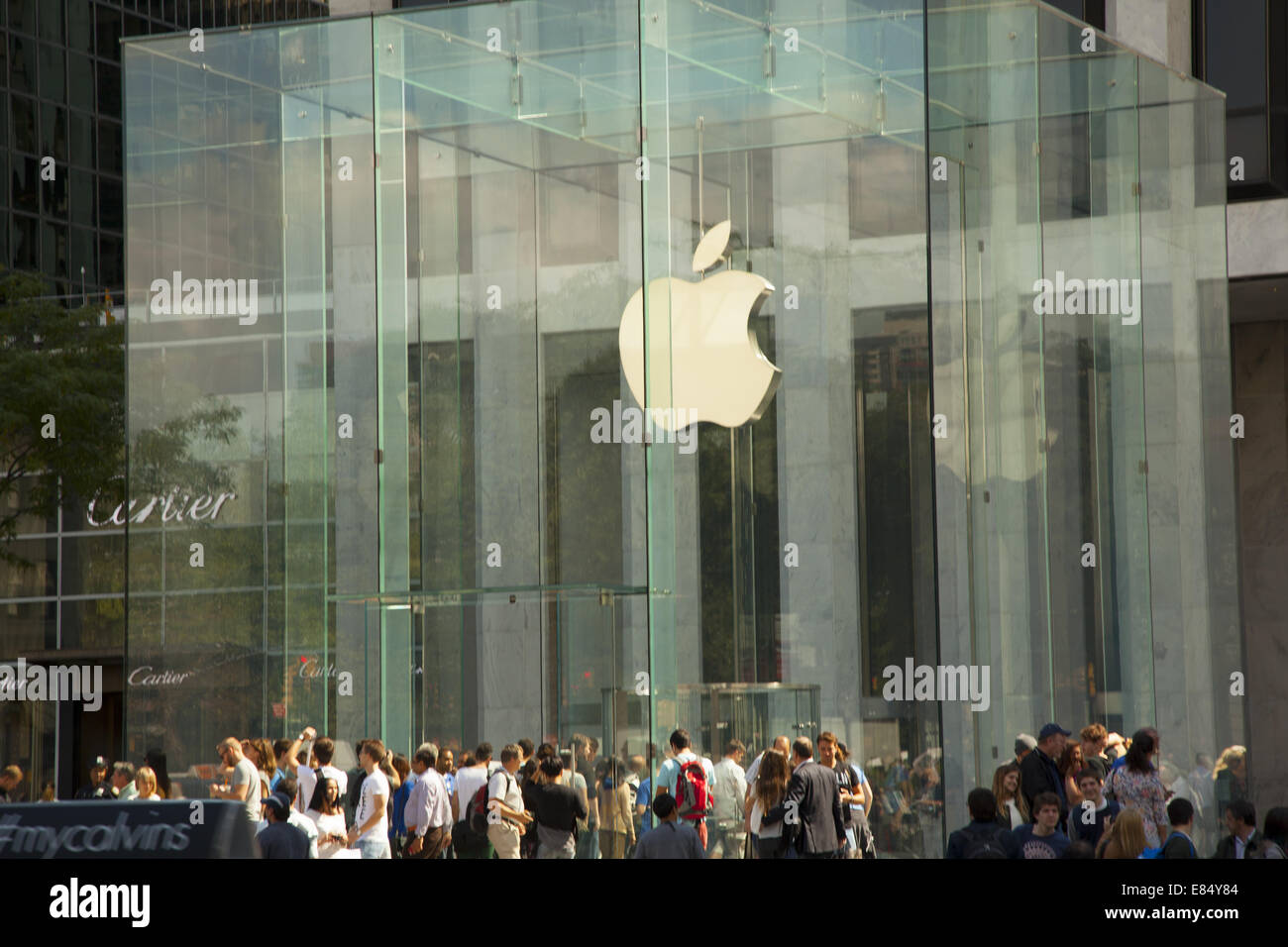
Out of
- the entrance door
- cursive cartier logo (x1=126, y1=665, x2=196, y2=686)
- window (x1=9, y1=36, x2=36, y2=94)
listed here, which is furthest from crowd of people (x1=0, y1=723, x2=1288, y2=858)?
window (x1=9, y1=36, x2=36, y2=94)

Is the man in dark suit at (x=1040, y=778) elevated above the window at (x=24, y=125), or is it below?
below

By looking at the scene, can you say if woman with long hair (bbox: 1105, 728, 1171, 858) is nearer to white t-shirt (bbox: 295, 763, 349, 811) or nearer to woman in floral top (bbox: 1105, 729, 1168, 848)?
woman in floral top (bbox: 1105, 729, 1168, 848)

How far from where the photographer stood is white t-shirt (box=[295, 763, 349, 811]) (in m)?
14.5

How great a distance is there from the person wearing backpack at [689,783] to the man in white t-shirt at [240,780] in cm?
340

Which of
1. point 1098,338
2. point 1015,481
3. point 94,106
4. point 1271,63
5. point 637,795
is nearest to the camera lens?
point 637,795

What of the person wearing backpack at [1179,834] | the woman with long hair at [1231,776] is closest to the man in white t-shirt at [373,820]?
the person wearing backpack at [1179,834]

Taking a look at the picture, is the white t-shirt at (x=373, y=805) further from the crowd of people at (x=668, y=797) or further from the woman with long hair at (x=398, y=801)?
the woman with long hair at (x=398, y=801)

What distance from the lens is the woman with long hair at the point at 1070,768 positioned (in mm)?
13219

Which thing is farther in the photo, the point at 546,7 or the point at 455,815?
the point at 546,7

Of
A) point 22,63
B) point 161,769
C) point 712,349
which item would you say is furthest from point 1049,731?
point 22,63
